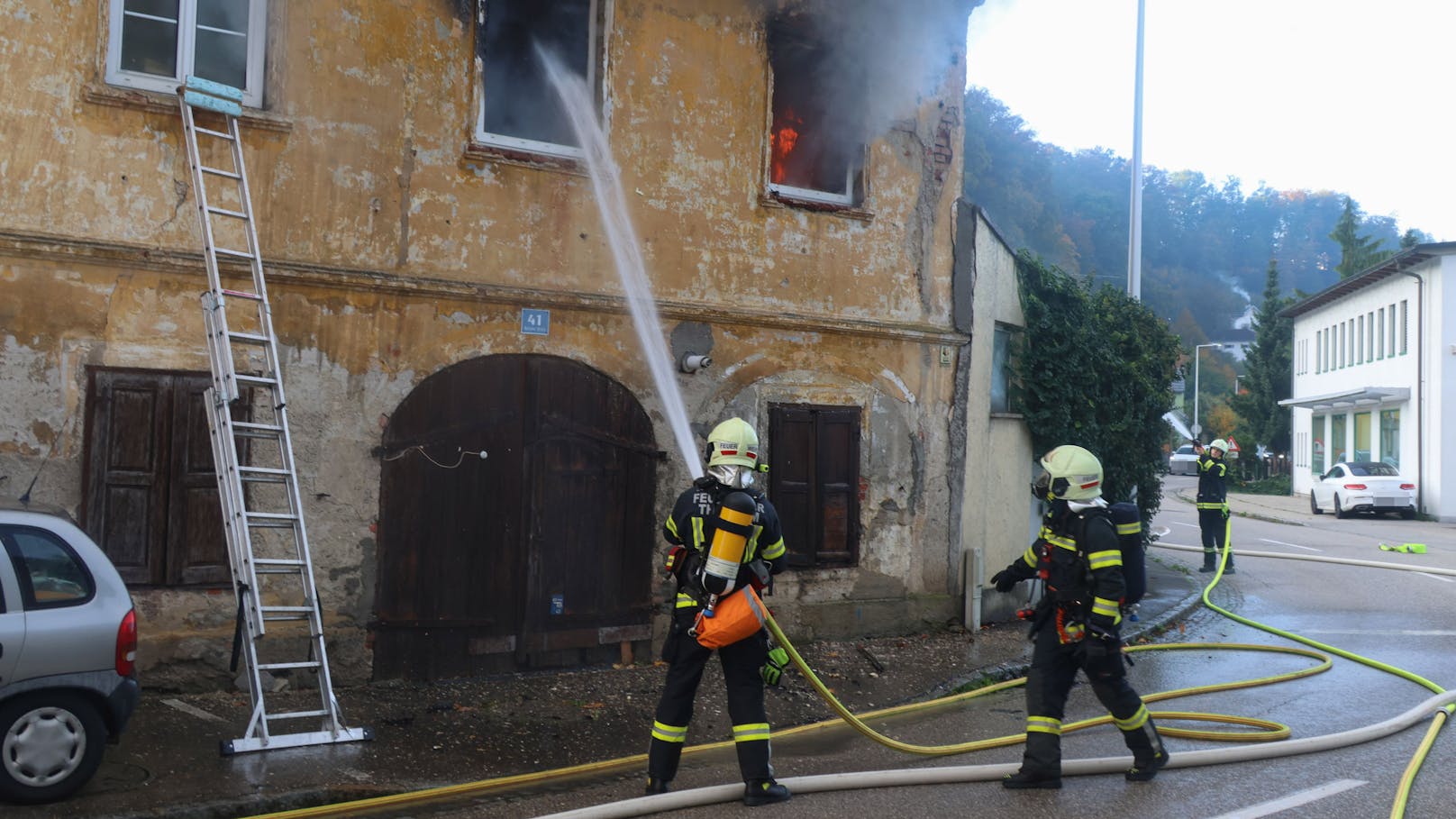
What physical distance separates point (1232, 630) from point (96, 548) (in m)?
10.2

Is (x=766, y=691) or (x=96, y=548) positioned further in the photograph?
(x=766, y=691)

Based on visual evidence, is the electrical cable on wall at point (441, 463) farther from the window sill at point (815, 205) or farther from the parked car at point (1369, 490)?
the parked car at point (1369, 490)

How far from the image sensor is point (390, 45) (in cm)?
850

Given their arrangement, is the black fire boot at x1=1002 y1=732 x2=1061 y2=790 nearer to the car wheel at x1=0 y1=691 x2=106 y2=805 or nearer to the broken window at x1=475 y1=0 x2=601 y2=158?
the car wheel at x1=0 y1=691 x2=106 y2=805

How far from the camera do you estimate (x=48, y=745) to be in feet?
17.9

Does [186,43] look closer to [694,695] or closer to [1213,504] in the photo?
[694,695]

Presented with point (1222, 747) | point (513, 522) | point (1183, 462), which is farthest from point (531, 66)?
point (1183, 462)

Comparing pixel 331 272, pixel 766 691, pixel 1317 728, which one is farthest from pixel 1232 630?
pixel 331 272

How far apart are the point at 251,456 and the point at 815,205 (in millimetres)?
5172

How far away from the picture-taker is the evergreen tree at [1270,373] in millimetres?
49406

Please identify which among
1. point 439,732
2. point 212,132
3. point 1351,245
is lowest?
point 439,732

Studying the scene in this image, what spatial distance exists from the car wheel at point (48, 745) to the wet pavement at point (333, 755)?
0.31 ft

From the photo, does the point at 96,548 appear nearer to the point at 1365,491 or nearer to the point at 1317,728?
the point at 1317,728

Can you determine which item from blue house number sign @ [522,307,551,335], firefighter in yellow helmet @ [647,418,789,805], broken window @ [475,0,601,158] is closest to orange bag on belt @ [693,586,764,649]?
firefighter in yellow helmet @ [647,418,789,805]
